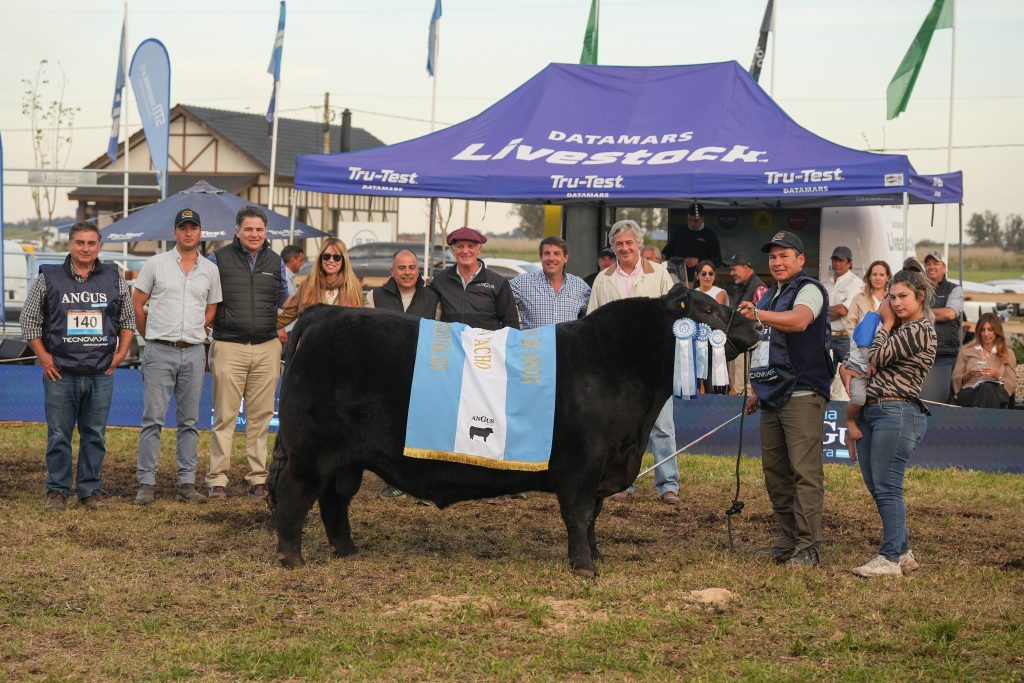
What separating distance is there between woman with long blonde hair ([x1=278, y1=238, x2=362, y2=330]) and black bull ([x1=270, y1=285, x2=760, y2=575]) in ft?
4.96

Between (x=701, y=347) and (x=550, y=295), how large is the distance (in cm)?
256

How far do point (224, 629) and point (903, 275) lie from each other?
4.16 m

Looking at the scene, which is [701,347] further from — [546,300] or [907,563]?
[546,300]

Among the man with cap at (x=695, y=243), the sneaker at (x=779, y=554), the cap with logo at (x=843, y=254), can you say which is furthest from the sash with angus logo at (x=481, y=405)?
the man with cap at (x=695, y=243)

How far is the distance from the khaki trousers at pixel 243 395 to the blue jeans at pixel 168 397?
0.16m

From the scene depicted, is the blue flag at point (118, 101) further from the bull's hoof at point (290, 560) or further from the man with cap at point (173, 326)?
the bull's hoof at point (290, 560)

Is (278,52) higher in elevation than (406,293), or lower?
higher

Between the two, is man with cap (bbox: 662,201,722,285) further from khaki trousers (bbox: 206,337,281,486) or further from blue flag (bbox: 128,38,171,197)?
blue flag (bbox: 128,38,171,197)

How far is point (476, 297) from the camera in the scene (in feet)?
27.2

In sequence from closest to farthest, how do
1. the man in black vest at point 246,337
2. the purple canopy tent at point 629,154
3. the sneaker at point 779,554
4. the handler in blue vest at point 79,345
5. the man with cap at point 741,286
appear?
the sneaker at point 779,554
the handler in blue vest at point 79,345
the man in black vest at point 246,337
the purple canopy tent at point 629,154
the man with cap at point 741,286

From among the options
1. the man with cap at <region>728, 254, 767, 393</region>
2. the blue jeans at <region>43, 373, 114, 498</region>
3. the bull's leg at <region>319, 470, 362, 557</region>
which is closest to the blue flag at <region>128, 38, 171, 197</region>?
the man with cap at <region>728, 254, 767, 393</region>

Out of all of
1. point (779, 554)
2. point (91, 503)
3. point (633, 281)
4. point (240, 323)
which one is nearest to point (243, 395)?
point (240, 323)

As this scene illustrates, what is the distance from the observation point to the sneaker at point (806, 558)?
21.8 ft

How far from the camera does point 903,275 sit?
20.9 feet
